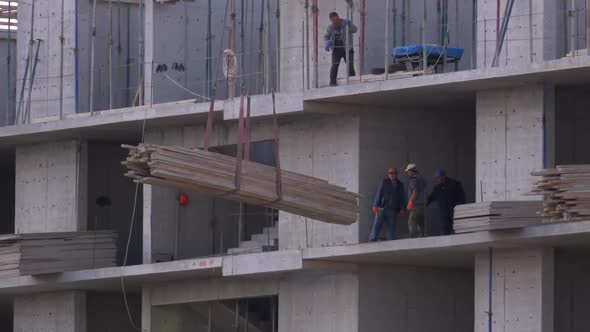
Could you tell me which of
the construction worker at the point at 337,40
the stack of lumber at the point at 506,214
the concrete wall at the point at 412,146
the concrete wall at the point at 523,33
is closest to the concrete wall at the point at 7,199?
the concrete wall at the point at 412,146

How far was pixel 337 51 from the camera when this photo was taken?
35.9 m

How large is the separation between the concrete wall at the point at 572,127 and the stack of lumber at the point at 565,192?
359 centimetres

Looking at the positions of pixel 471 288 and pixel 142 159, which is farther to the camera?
pixel 471 288

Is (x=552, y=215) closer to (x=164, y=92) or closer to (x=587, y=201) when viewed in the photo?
(x=587, y=201)

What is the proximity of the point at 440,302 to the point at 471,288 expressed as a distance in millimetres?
876

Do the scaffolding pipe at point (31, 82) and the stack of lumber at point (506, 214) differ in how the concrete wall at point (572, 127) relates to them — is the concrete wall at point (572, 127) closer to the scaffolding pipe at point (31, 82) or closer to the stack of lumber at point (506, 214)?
the stack of lumber at point (506, 214)

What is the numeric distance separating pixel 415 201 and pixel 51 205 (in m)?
11.1

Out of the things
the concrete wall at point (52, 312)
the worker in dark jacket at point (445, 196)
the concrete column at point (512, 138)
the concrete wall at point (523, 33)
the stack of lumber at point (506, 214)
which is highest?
the concrete wall at point (523, 33)

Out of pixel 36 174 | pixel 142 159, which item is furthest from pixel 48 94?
pixel 142 159

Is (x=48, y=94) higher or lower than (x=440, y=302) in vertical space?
higher

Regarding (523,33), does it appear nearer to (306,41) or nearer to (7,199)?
(306,41)

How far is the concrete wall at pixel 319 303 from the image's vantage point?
36.2m

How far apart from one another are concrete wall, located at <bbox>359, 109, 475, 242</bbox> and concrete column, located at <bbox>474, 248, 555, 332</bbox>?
132 inches

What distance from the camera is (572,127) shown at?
34.7 m
